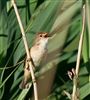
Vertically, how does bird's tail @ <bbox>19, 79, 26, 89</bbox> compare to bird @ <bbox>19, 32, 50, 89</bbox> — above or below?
below

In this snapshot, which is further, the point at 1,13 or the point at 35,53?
the point at 1,13

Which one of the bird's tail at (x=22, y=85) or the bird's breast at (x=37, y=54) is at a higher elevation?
the bird's breast at (x=37, y=54)

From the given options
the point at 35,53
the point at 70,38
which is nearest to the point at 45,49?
the point at 35,53

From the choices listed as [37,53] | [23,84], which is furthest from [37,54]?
[23,84]

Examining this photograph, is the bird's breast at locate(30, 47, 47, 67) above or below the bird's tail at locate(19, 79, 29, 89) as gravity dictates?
above

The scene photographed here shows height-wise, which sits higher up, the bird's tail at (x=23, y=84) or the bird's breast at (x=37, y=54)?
the bird's breast at (x=37, y=54)

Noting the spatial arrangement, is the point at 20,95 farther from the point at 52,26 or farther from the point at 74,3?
the point at 74,3

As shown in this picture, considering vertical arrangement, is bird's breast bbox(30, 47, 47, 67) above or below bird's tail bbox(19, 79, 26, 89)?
above

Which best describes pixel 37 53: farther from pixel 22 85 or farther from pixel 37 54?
pixel 22 85
